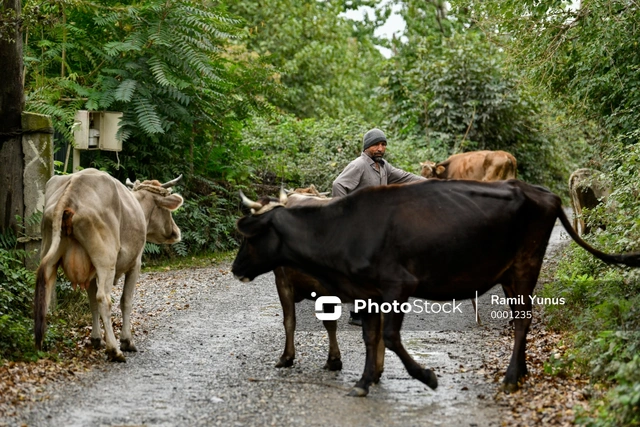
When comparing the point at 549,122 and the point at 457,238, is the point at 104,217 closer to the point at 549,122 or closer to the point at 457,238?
the point at 457,238

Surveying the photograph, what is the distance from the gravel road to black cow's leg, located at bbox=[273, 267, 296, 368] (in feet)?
0.37

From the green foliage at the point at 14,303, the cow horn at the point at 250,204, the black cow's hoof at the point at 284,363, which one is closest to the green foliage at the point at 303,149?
the green foliage at the point at 14,303

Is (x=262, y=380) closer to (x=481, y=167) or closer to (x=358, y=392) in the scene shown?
(x=358, y=392)

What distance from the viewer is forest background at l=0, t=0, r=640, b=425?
10.1 meters

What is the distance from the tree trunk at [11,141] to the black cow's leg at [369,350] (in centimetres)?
474

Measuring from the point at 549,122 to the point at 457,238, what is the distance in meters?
22.1

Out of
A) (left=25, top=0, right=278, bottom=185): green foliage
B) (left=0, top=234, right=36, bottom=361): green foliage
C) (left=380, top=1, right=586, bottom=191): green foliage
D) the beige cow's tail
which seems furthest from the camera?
(left=380, top=1, right=586, bottom=191): green foliage

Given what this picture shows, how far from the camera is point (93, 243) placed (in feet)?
30.7

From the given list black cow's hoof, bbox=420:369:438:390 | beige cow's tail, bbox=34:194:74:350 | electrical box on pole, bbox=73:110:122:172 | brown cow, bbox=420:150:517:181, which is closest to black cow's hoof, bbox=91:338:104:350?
beige cow's tail, bbox=34:194:74:350

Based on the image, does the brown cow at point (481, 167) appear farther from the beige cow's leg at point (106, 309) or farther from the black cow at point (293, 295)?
Result: the beige cow's leg at point (106, 309)

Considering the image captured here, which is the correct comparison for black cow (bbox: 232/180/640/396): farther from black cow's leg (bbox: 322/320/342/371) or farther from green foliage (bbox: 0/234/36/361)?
green foliage (bbox: 0/234/36/361)

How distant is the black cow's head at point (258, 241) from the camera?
858 cm

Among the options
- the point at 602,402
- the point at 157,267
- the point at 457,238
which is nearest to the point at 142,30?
the point at 157,267

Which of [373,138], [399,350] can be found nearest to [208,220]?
[373,138]
